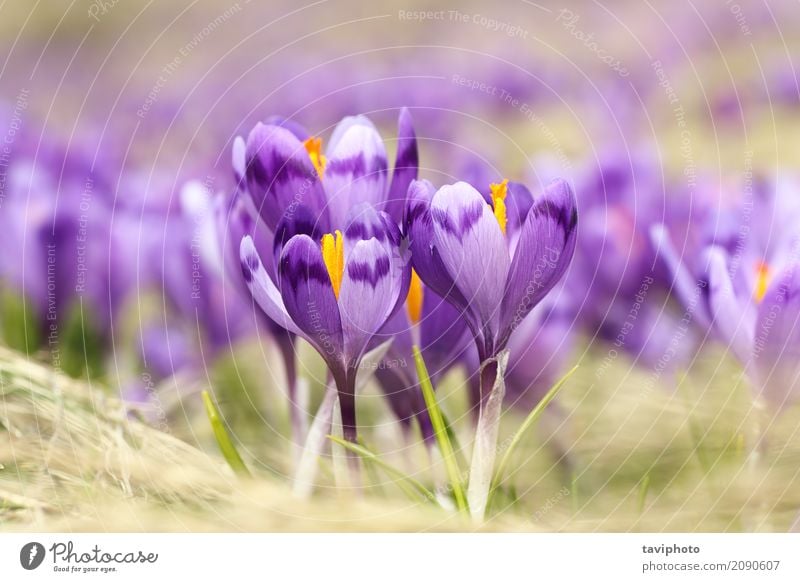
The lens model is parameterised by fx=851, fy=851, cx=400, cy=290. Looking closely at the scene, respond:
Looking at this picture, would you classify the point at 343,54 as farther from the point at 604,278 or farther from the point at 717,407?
the point at 717,407

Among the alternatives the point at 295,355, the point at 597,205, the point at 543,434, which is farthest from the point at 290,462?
the point at 597,205

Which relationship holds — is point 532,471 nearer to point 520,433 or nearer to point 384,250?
point 520,433

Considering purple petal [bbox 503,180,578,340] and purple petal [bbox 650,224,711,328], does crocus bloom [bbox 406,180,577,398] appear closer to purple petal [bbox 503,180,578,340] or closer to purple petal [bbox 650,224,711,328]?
purple petal [bbox 503,180,578,340]

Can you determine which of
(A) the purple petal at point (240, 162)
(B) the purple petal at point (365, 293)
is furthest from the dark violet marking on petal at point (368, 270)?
(A) the purple petal at point (240, 162)
